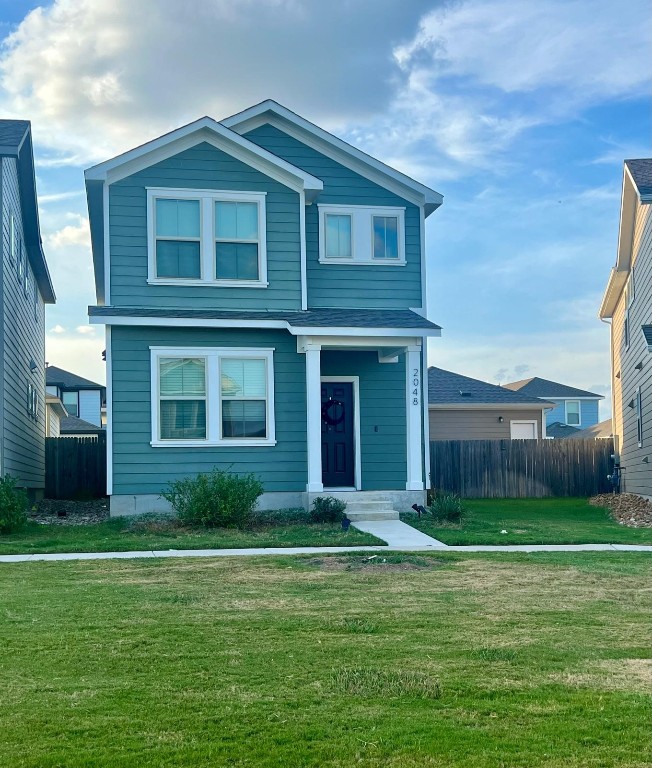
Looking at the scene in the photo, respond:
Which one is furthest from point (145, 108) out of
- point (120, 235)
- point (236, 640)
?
point (236, 640)

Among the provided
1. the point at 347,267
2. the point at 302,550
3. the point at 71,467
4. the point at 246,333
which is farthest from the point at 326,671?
the point at 71,467

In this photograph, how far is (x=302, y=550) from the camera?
1150 cm

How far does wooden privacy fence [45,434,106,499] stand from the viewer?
22.7 meters

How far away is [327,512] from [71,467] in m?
10.3

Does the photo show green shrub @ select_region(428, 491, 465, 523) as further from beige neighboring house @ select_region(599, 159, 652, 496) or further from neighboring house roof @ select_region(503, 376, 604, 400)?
neighboring house roof @ select_region(503, 376, 604, 400)

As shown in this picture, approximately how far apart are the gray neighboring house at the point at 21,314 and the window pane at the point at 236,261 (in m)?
3.76

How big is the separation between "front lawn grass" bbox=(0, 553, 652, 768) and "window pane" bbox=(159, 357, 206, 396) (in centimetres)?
708

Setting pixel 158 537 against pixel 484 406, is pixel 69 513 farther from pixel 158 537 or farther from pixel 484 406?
pixel 484 406

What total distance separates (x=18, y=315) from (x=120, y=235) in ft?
13.3

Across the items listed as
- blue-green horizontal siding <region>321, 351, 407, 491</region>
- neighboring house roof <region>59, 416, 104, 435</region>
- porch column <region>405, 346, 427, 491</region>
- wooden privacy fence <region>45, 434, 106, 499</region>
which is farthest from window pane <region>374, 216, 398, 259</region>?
neighboring house roof <region>59, 416, 104, 435</region>

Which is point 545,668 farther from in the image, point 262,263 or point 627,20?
point 262,263

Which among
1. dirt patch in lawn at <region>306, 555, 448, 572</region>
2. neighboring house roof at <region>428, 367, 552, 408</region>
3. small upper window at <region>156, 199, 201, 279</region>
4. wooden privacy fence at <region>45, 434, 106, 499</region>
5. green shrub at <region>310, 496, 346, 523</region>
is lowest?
dirt patch in lawn at <region>306, 555, 448, 572</region>

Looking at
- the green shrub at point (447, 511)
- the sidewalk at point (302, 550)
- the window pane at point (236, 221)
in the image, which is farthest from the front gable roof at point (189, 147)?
the sidewalk at point (302, 550)

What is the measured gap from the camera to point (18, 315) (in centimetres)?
1875
